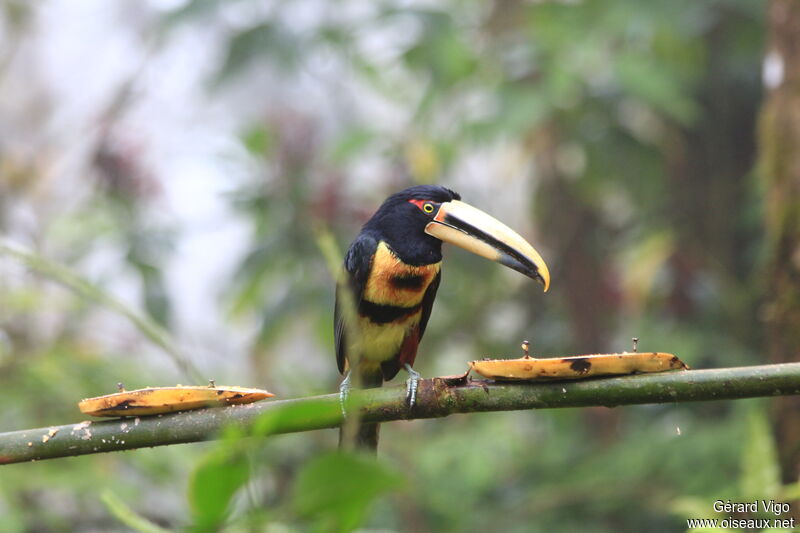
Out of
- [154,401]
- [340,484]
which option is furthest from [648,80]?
[340,484]

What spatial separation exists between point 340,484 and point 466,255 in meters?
4.14

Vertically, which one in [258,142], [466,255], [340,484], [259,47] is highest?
[259,47]

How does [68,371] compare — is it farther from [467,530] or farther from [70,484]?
[467,530]

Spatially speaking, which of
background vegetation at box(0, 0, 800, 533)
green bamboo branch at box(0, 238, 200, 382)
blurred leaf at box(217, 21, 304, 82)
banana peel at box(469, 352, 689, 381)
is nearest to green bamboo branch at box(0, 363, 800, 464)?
banana peel at box(469, 352, 689, 381)

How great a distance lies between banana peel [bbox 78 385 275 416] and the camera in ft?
4.42

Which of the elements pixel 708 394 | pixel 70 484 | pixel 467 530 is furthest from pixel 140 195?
pixel 708 394

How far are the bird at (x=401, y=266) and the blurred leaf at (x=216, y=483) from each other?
151cm

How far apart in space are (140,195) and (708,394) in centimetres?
323

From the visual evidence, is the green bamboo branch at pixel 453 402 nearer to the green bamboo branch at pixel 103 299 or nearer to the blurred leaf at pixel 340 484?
the green bamboo branch at pixel 103 299

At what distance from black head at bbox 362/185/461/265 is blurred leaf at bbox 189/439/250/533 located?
1.76m

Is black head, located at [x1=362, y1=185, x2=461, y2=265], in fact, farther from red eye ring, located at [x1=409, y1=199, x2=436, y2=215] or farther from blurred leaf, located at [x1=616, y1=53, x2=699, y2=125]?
blurred leaf, located at [x1=616, y1=53, x2=699, y2=125]

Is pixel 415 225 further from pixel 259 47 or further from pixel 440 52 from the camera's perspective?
pixel 259 47

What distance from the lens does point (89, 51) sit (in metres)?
8.70

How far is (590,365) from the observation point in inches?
53.3
